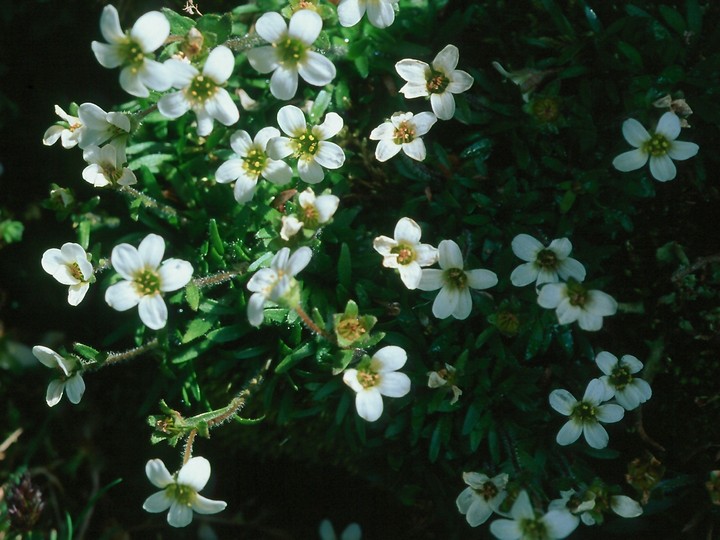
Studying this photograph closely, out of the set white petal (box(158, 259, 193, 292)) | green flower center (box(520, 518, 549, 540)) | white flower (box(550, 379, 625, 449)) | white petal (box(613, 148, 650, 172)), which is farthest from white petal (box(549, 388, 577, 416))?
white petal (box(158, 259, 193, 292))

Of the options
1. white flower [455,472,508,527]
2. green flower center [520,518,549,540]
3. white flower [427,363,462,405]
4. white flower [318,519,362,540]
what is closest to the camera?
green flower center [520,518,549,540]

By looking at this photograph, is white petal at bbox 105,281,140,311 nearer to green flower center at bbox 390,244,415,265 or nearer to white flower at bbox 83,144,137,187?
white flower at bbox 83,144,137,187

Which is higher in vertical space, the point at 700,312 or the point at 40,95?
the point at 40,95

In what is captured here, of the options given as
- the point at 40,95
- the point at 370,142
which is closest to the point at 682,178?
the point at 370,142

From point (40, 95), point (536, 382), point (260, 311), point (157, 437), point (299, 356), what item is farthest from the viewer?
point (40, 95)

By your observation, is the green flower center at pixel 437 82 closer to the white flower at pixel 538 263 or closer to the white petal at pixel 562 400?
the white flower at pixel 538 263

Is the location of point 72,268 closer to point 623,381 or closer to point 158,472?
point 158,472

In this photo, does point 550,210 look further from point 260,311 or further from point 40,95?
point 40,95
